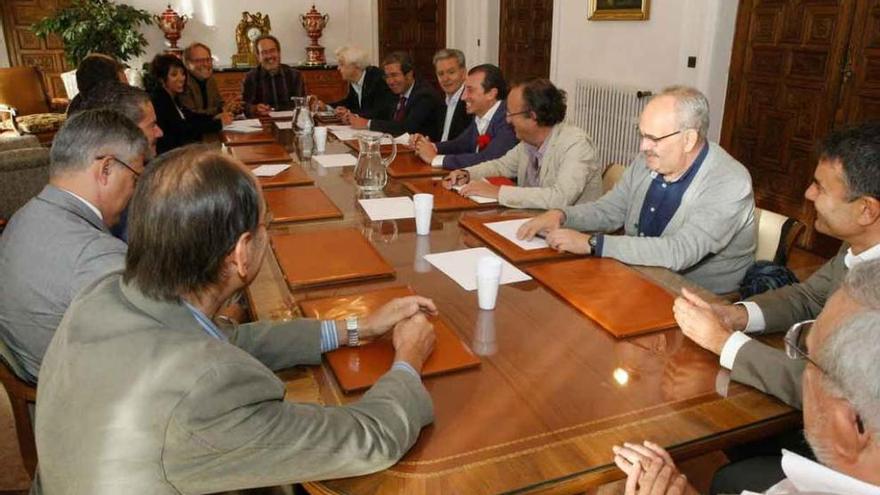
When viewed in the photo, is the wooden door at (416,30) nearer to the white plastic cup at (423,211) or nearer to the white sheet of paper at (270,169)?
the white sheet of paper at (270,169)

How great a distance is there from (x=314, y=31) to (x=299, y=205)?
18.7 feet

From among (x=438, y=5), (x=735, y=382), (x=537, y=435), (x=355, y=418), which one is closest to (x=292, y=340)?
(x=355, y=418)

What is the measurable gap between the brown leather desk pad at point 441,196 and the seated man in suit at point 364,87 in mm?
2143

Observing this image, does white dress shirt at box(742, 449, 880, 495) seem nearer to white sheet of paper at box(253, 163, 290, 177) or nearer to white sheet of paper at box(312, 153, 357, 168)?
white sheet of paper at box(253, 163, 290, 177)

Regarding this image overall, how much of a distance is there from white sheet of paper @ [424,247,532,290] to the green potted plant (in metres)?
5.99

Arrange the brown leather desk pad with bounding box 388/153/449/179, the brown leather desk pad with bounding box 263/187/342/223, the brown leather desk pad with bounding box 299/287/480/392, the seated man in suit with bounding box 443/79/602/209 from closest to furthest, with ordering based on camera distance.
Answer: the brown leather desk pad with bounding box 299/287/480/392 → the brown leather desk pad with bounding box 263/187/342/223 → the seated man in suit with bounding box 443/79/602/209 → the brown leather desk pad with bounding box 388/153/449/179

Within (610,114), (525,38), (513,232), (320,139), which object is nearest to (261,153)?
(320,139)

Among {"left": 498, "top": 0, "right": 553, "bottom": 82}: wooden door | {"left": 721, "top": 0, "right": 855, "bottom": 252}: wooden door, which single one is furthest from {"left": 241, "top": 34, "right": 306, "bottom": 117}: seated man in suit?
{"left": 721, "top": 0, "right": 855, "bottom": 252}: wooden door

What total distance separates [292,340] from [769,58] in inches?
148

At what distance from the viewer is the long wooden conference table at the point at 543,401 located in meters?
0.90

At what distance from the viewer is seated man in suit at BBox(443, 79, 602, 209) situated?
2322mm

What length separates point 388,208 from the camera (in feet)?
7.11

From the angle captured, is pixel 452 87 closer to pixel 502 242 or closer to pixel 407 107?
pixel 407 107

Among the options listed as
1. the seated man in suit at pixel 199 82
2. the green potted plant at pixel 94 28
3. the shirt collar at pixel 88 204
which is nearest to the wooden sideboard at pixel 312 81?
the green potted plant at pixel 94 28
